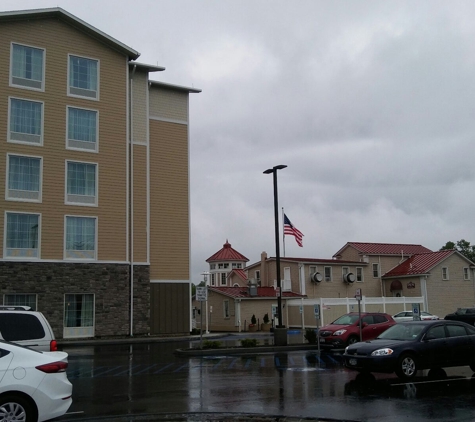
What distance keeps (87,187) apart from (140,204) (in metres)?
3.52

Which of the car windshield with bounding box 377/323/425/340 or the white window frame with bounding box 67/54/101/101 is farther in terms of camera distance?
the white window frame with bounding box 67/54/101/101

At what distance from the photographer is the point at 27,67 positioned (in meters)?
34.5

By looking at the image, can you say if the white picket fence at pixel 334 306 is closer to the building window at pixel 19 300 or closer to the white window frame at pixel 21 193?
the building window at pixel 19 300

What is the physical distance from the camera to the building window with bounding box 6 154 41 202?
3316 centimetres

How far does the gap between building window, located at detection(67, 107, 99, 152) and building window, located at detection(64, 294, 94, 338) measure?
9040mm

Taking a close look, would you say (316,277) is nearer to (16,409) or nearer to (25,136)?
(25,136)

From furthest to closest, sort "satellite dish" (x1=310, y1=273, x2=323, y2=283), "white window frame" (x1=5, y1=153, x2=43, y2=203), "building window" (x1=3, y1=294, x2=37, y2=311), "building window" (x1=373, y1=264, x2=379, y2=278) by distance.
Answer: "building window" (x1=373, y1=264, x2=379, y2=278) → "satellite dish" (x1=310, y1=273, x2=323, y2=283) → "white window frame" (x1=5, y1=153, x2=43, y2=203) → "building window" (x1=3, y1=294, x2=37, y2=311)

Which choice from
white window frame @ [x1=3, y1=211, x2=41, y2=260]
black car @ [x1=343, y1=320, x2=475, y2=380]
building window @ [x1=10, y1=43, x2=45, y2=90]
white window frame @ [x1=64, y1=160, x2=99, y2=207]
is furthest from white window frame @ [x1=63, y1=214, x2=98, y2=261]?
black car @ [x1=343, y1=320, x2=475, y2=380]

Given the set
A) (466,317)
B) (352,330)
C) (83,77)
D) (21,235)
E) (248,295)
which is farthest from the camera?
(248,295)

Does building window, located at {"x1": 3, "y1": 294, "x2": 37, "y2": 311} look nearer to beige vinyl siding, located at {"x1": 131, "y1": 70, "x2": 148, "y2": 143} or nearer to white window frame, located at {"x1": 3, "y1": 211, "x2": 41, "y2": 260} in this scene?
white window frame, located at {"x1": 3, "y1": 211, "x2": 41, "y2": 260}

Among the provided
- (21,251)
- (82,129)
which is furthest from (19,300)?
(82,129)

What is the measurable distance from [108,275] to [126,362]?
14.6 m

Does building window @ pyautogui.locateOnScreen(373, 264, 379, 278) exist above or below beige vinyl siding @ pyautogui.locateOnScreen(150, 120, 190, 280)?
below

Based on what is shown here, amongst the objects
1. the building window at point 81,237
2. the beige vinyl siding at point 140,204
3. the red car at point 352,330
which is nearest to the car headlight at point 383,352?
the red car at point 352,330
